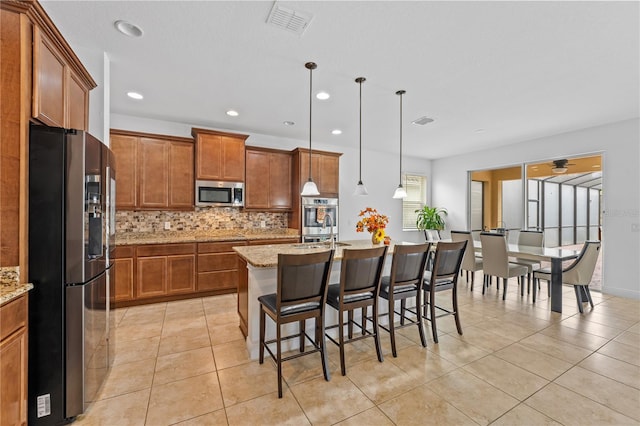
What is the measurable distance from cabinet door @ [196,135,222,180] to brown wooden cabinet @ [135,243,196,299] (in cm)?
113

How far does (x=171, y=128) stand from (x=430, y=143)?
190 inches

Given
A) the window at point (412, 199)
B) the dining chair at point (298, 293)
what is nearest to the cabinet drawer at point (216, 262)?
the dining chair at point (298, 293)

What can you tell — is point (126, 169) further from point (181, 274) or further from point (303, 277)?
point (303, 277)

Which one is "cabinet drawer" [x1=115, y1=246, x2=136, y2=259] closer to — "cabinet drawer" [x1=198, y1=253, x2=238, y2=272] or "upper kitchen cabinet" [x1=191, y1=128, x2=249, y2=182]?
"cabinet drawer" [x1=198, y1=253, x2=238, y2=272]

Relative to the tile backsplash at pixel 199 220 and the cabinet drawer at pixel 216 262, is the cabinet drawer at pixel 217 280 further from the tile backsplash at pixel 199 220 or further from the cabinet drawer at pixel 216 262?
the tile backsplash at pixel 199 220

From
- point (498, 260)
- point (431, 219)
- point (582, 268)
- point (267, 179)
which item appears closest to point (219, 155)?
point (267, 179)

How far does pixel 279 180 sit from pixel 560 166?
515cm

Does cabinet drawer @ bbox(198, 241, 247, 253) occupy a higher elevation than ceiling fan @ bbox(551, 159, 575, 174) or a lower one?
lower

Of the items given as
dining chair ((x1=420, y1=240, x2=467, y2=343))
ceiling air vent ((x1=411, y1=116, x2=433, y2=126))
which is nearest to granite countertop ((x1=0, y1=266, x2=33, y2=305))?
dining chair ((x1=420, y1=240, x2=467, y2=343))

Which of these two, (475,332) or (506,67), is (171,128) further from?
(475,332)

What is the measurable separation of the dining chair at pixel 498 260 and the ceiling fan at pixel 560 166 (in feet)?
7.75

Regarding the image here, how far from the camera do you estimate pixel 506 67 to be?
9.25 ft

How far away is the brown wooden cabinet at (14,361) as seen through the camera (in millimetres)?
1370

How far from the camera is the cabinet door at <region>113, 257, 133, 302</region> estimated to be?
3695mm
